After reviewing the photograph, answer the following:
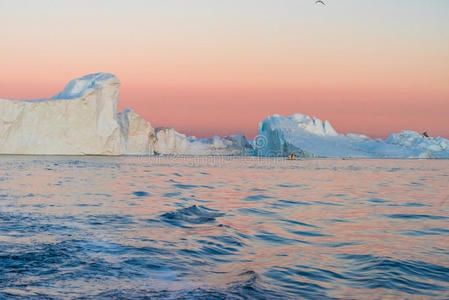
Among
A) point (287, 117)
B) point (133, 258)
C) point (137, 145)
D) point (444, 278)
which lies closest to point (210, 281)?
point (133, 258)

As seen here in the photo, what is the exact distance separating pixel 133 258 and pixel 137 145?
198 feet

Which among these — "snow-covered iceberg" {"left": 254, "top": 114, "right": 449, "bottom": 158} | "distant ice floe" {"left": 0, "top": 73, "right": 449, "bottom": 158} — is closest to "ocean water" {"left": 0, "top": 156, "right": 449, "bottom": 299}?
"distant ice floe" {"left": 0, "top": 73, "right": 449, "bottom": 158}

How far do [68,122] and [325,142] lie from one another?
3903 cm

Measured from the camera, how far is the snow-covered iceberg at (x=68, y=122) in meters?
48.8

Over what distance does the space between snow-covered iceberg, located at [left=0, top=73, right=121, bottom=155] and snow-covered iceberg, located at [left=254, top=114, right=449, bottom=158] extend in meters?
25.3

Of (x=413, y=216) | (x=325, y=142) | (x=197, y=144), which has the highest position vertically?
(x=325, y=142)

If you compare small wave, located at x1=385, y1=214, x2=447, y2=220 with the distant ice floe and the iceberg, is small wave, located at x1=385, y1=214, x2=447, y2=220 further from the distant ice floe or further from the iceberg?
the iceberg

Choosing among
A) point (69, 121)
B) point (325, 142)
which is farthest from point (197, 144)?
point (69, 121)

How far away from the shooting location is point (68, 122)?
5075 centimetres

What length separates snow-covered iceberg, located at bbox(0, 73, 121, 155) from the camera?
160 feet

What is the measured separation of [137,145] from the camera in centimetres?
6556

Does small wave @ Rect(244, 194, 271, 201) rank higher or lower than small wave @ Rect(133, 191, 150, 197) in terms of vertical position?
lower

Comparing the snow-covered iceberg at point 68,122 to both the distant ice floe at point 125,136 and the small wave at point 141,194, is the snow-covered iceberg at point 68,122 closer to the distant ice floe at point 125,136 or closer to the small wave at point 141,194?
the distant ice floe at point 125,136

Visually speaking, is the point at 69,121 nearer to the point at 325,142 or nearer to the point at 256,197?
the point at 325,142
